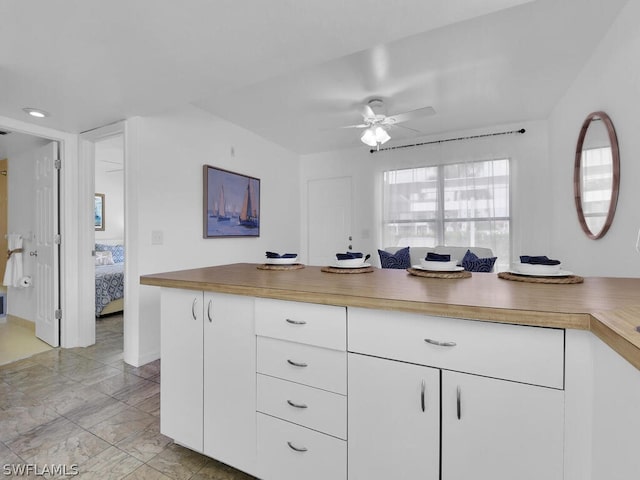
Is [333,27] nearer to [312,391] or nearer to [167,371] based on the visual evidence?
[312,391]

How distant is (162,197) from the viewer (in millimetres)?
2848

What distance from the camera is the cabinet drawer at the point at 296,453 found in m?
1.11

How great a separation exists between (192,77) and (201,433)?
2.04 meters

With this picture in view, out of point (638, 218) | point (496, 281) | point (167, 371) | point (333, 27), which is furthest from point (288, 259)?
point (638, 218)

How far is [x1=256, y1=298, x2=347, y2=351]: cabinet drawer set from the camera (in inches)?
43.0

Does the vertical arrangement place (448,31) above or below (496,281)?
above

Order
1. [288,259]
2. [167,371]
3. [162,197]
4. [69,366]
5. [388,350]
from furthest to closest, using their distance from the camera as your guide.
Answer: [162,197], [69,366], [288,259], [167,371], [388,350]

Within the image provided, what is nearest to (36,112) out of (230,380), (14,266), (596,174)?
(14,266)

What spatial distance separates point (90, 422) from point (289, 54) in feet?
7.99

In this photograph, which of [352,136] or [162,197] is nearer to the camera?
[162,197]

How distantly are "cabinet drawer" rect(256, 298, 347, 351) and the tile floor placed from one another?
784 mm

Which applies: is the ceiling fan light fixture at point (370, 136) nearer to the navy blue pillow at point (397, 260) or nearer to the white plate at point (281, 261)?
the navy blue pillow at point (397, 260)

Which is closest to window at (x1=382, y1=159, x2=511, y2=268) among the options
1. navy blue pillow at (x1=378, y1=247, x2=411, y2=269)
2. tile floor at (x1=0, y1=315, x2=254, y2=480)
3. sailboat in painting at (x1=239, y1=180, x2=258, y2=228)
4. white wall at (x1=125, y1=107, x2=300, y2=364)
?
Result: navy blue pillow at (x1=378, y1=247, x2=411, y2=269)

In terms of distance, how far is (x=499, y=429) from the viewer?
2.86ft
